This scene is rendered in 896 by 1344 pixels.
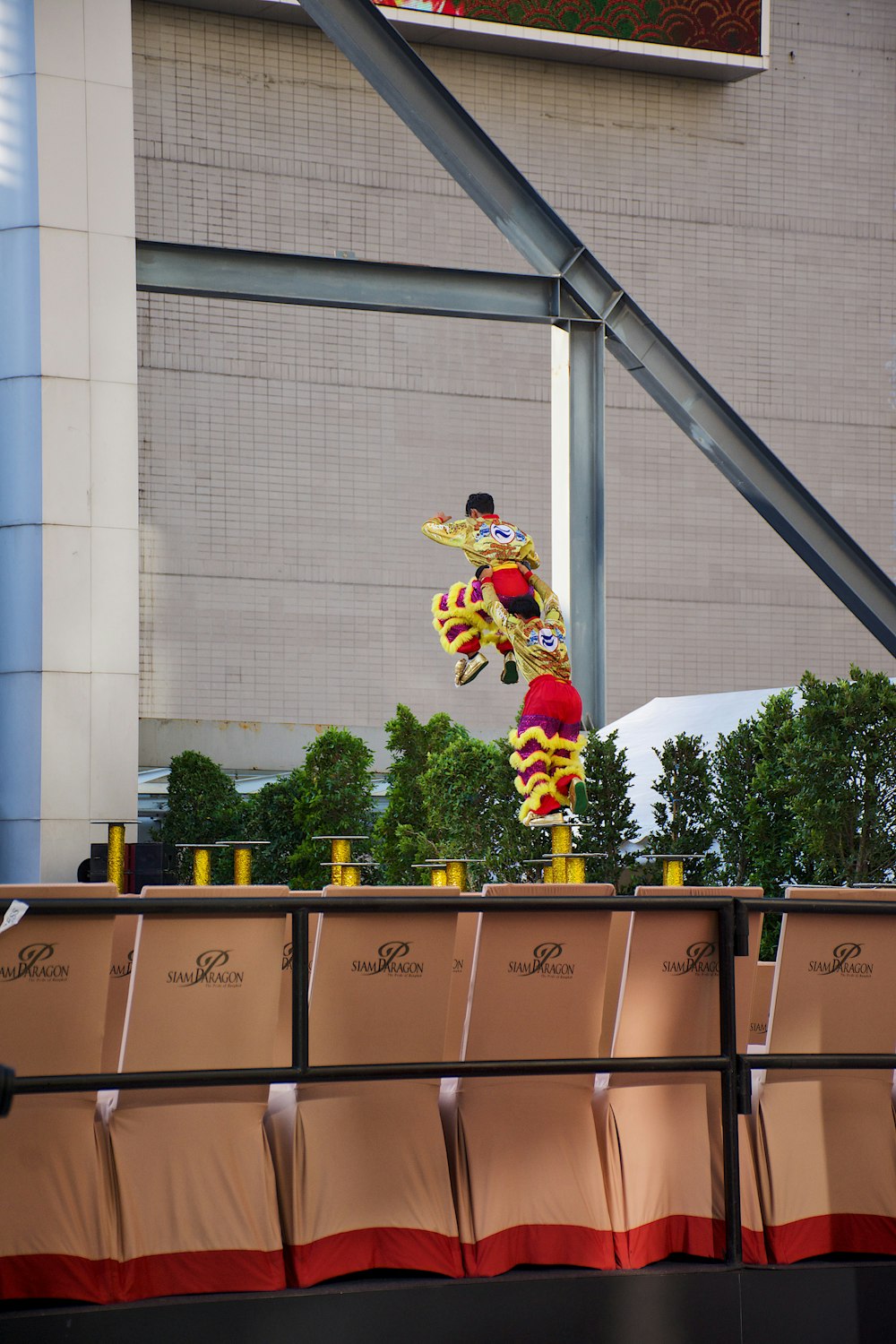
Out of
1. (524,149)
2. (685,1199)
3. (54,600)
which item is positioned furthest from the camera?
(524,149)

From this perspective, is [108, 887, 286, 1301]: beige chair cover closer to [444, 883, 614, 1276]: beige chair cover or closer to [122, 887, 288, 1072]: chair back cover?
[122, 887, 288, 1072]: chair back cover

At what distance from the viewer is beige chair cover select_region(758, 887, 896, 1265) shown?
4227mm

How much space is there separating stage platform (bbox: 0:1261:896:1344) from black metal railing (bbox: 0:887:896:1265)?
16 centimetres

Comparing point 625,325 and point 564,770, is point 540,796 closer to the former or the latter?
point 564,770

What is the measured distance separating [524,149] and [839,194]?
5145 millimetres

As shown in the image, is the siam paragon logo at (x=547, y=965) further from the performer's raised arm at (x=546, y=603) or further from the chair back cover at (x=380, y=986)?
the performer's raised arm at (x=546, y=603)

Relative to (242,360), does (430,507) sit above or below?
below

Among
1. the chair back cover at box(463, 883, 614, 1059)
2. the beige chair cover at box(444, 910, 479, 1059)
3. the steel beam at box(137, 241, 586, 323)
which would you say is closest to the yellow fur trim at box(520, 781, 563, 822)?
the steel beam at box(137, 241, 586, 323)

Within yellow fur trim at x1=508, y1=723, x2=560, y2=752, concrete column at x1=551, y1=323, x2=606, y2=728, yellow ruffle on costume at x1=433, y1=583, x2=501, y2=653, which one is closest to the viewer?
yellow fur trim at x1=508, y1=723, x2=560, y2=752

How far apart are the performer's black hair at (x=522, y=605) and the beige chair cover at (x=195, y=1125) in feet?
24.7

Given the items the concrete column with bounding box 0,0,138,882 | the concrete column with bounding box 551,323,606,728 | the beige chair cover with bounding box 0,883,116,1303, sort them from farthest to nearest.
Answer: the concrete column with bounding box 551,323,606,728, the concrete column with bounding box 0,0,138,882, the beige chair cover with bounding box 0,883,116,1303

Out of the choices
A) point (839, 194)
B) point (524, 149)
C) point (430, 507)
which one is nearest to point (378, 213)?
point (524, 149)

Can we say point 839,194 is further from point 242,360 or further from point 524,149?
point 242,360

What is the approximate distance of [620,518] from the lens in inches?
875
